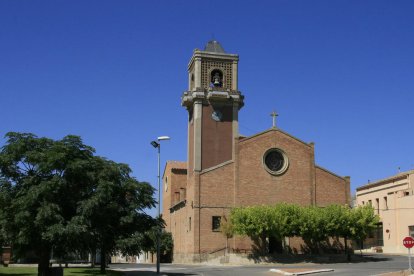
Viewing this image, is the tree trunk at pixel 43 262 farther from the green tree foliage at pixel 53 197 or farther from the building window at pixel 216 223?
the building window at pixel 216 223

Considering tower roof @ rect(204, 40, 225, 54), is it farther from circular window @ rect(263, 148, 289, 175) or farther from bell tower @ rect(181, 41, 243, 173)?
circular window @ rect(263, 148, 289, 175)

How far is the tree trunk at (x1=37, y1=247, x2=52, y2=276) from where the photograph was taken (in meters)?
28.0

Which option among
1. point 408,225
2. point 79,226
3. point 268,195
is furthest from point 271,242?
point 79,226

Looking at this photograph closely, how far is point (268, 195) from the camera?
52688 mm

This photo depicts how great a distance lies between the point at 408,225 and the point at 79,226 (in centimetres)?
4073

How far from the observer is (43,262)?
28.4 meters

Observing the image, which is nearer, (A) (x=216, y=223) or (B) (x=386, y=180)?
(A) (x=216, y=223)

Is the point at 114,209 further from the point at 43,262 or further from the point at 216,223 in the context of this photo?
the point at 216,223

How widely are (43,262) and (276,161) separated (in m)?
30.1

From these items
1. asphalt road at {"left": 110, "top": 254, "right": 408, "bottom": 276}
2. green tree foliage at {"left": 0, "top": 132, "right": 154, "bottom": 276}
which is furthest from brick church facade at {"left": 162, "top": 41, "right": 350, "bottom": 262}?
green tree foliage at {"left": 0, "top": 132, "right": 154, "bottom": 276}

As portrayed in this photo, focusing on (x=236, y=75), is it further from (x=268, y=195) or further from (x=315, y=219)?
(x=315, y=219)

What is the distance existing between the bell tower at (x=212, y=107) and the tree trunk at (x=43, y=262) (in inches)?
1043

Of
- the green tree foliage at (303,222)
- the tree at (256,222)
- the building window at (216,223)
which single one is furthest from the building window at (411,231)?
the building window at (216,223)

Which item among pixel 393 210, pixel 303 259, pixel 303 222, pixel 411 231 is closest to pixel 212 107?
pixel 303 222
